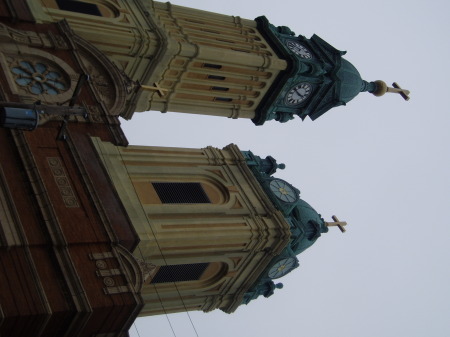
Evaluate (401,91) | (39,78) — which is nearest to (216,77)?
(39,78)

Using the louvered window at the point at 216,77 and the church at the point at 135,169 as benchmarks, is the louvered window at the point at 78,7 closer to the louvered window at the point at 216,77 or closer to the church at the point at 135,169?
the church at the point at 135,169

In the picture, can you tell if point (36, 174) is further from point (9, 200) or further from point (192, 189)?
point (192, 189)

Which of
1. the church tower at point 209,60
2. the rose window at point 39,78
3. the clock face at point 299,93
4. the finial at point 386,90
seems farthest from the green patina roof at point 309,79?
the rose window at point 39,78

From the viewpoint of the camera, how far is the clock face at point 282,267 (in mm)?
30125

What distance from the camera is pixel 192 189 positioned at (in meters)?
27.7

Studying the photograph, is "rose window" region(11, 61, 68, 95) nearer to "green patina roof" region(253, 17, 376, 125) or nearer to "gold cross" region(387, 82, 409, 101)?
"green patina roof" region(253, 17, 376, 125)

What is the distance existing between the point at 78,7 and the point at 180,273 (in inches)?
566

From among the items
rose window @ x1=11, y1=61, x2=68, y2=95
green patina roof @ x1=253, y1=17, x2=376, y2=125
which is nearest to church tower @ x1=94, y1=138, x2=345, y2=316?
rose window @ x1=11, y1=61, x2=68, y2=95

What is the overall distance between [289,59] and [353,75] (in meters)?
5.94

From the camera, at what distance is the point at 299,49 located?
38219mm

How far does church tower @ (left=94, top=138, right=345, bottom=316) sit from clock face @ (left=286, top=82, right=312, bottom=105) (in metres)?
6.88

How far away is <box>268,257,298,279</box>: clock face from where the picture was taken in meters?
30.1

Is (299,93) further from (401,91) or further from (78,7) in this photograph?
(78,7)

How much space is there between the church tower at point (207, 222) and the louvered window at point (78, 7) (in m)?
8.02
